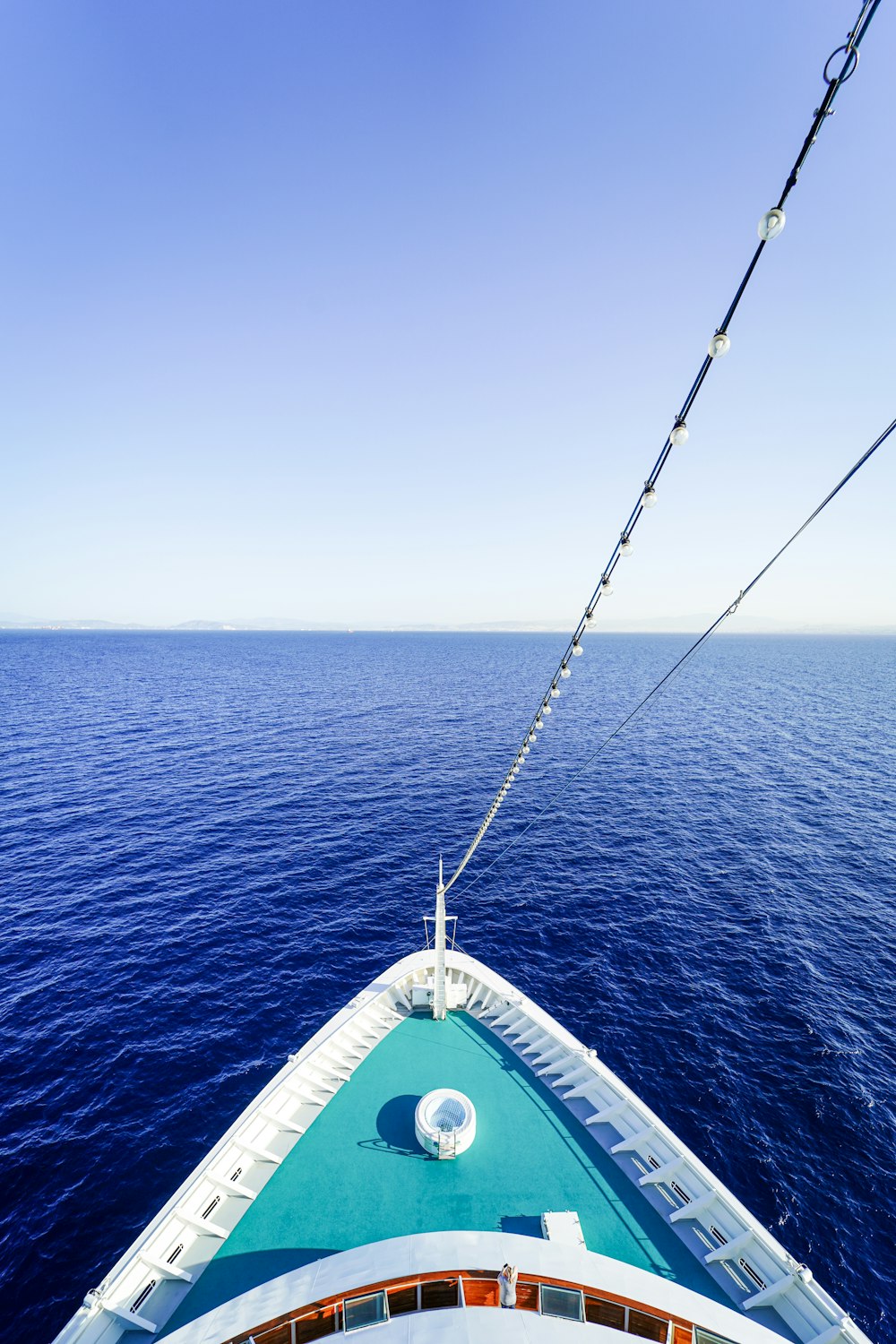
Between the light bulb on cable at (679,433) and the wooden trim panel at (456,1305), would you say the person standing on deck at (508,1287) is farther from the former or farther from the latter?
the light bulb on cable at (679,433)

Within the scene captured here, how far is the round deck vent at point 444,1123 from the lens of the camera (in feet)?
55.1

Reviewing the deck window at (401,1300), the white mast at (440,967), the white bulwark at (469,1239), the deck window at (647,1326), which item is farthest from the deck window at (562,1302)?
the white mast at (440,967)

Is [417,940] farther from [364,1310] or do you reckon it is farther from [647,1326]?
[647,1326]

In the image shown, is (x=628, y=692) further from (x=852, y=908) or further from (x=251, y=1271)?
(x=251, y=1271)

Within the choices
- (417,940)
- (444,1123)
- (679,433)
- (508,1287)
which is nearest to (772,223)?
(679,433)

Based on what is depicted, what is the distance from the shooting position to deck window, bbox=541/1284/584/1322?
34.0 ft

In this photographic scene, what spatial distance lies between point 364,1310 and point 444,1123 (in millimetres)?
7648

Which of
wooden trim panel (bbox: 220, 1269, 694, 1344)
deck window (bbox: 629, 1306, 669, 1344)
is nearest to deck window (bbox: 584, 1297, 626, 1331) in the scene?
wooden trim panel (bbox: 220, 1269, 694, 1344)

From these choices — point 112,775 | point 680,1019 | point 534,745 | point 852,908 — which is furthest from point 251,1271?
point 534,745

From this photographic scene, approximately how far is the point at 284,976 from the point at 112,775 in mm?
45035

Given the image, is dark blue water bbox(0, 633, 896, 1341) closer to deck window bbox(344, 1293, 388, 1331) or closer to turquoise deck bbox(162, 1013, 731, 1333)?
turquoise deck bbox(162, 1013, 731, 1333)

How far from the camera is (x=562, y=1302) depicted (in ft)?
34.3

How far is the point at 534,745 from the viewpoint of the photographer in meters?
82.2

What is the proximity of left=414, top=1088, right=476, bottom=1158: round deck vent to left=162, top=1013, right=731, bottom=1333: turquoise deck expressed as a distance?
0.44m
